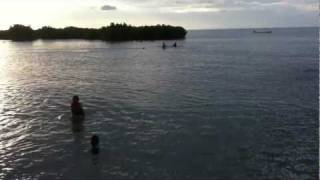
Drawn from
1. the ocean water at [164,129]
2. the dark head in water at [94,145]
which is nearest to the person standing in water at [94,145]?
the dark head in water at [94,145]

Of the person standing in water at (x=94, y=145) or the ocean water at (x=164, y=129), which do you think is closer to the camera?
the ocean water at (x=164, y=129)

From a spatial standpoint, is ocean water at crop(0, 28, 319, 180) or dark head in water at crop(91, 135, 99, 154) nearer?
ocean water at crop(0, 28, 319, 180)

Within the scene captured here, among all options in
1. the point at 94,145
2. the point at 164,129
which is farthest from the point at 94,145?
the point at 164,129

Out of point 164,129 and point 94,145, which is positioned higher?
point 94,145

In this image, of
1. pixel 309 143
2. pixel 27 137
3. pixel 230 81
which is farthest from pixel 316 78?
pixel 27 137

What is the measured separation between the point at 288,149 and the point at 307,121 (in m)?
7.46

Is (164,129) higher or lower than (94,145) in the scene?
lower

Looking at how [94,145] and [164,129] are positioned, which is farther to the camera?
[164,129]

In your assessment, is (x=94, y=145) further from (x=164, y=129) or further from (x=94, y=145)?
(x=164, y=129)

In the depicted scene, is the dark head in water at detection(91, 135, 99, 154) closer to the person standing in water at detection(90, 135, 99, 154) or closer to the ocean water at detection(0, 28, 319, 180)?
the person standing in water at detection(90, 135, 99, 154)

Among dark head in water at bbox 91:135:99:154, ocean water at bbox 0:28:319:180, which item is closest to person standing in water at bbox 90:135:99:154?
dark head in water at bbox 91:135:99:154

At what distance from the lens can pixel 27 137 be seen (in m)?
30.8

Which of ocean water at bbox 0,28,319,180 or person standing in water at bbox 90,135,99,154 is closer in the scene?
ocean water at bbox 0,28,319,180

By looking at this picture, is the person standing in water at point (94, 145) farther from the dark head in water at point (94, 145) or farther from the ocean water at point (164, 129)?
the ocean water at point (164, 129)
